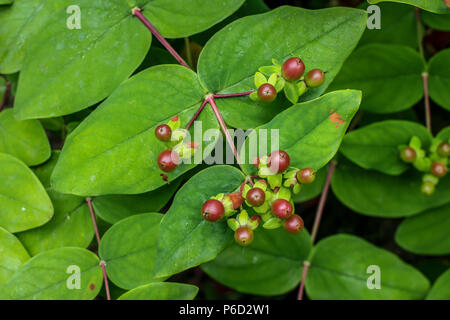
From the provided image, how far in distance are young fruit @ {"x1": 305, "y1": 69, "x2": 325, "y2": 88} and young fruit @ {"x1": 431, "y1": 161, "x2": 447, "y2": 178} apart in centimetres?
58

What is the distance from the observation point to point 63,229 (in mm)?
1309

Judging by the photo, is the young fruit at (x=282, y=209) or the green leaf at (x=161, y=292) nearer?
the young fruit at (x=282, y=209)

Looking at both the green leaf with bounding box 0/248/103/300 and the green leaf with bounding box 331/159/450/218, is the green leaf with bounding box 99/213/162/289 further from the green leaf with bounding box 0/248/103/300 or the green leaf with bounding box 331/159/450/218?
the green leaf with bounding box 331/159/450/218

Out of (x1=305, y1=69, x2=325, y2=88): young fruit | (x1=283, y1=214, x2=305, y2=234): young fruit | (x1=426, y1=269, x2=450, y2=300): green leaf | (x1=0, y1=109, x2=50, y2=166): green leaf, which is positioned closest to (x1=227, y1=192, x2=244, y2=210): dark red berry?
(x1=283, y1=214, x2=305, y2=234): young fruit

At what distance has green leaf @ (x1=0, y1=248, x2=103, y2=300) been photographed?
3.80 ft

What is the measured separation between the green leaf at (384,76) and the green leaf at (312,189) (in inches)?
11.3

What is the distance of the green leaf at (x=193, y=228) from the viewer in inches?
38.0

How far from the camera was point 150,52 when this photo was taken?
1.33 metres

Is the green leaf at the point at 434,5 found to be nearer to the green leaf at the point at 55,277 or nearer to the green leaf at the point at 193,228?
the green leaf at the point at 193,228

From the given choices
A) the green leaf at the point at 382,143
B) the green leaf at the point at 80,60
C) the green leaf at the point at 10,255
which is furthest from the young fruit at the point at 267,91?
the green leaf at the point at 10,255

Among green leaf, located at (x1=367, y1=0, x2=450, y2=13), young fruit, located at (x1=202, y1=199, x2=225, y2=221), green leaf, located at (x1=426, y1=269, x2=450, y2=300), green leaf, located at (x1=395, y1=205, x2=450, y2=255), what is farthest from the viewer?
green leaf, located at (x1=395, y1=205, x2=450, y2=255)
